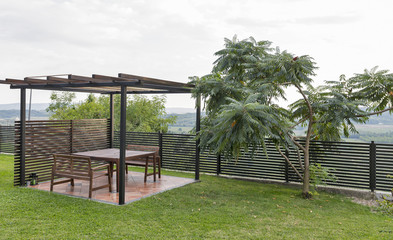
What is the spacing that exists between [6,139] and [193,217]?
39.7 feet

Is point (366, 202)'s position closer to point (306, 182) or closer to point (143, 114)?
point (306, 182)

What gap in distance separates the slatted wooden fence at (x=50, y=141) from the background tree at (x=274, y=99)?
12.6ft

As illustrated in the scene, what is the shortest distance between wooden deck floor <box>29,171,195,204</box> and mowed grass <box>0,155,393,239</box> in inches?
12.9

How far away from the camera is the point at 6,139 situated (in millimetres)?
13805

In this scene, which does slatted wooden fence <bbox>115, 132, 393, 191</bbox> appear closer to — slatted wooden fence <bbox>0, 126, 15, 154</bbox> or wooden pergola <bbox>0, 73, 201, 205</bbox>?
wooden pergola <bbox>0, 73, 201, 205</bbox>

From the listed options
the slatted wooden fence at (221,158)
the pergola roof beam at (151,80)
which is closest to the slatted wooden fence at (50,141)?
the slatted wooden fence at (221,158)

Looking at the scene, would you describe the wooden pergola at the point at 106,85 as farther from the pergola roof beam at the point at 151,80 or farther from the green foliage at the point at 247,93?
the green foliage at the point at 247,93

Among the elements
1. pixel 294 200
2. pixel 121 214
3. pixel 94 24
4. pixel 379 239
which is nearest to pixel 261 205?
pixel 294 200

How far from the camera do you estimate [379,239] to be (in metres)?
4.31

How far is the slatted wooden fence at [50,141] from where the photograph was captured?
7.42m

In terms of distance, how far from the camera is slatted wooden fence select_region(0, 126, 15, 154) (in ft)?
44.6

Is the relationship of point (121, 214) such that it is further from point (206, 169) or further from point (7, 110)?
point (7, 110)

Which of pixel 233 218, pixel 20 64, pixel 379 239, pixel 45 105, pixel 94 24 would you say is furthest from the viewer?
pixel 45 105

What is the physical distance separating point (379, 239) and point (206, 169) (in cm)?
550
